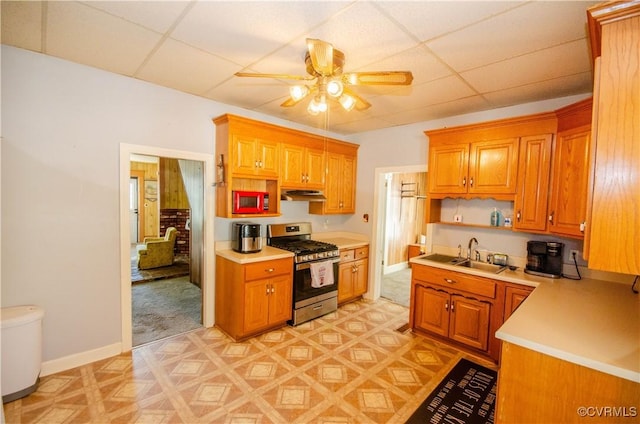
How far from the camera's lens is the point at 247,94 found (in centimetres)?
308

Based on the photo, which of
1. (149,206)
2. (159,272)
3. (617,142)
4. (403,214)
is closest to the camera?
(617,142)

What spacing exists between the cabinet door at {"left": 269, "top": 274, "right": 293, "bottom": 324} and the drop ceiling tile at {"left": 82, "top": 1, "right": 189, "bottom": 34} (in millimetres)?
2507

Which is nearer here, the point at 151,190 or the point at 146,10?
the point at 146,10

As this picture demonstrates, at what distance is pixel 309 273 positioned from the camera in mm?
3559

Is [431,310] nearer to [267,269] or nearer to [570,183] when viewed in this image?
[570,183]

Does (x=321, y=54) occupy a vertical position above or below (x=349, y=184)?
above

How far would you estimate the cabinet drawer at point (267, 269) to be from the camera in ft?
9.98

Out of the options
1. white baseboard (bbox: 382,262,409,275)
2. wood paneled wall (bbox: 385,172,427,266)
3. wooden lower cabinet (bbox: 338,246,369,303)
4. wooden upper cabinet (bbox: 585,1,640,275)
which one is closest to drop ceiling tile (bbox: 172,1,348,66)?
wooden upper cabinet (bbox: 585,1,640,275)

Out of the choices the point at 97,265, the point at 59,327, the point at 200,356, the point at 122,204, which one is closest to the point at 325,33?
the point at 122,204

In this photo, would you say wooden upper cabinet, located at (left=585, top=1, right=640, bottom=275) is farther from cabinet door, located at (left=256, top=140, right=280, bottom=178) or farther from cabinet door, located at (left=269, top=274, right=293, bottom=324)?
cabinet door, located at (left=256, top=140, right=280, bottom=178)

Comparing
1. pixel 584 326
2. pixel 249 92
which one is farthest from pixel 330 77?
pixel 584 326

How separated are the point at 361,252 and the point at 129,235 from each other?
9.95ft

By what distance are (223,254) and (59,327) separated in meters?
1.50

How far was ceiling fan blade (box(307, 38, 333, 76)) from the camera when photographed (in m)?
1.55
